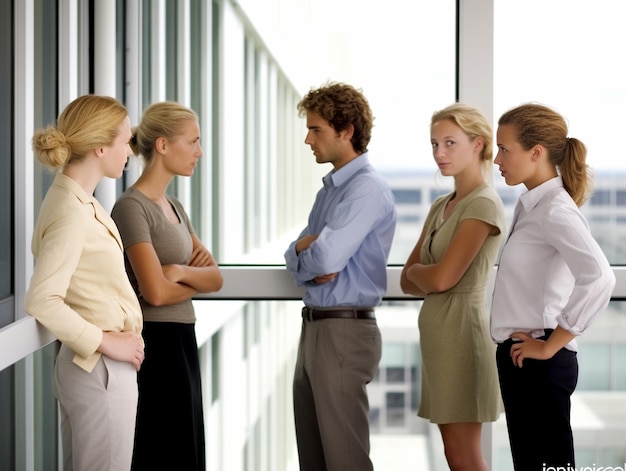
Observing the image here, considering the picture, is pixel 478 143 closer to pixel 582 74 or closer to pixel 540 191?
pixel 540 191

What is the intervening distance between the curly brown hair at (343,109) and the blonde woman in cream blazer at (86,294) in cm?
82

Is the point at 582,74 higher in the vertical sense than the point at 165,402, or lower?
higher

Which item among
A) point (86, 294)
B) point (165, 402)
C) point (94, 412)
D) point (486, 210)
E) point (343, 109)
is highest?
point (343, 109)

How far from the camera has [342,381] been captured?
2707mm

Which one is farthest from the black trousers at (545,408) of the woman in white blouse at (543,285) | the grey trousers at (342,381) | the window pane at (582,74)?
the window pane at (582,74)

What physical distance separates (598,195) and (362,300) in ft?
4.32

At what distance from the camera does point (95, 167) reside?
2.11 metres

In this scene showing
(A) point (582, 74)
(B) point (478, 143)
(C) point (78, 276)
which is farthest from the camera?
(A) point (582, 74)

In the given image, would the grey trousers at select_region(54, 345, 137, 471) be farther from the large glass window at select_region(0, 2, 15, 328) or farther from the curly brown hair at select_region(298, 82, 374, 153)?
the curly brown hair at select_region(298, 82, 374, 153)

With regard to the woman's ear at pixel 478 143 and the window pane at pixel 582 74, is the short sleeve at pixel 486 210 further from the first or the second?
the window pane at pixel 582 74

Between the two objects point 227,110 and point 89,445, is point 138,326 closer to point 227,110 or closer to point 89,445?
point 89,445

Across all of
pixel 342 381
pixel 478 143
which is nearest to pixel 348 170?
pixel 478 143

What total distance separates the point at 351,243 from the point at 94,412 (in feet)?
3.33

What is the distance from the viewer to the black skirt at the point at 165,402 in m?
2.60
